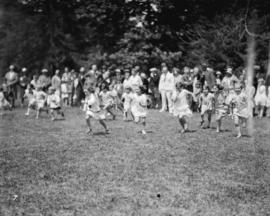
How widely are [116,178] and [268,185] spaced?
2705 mm

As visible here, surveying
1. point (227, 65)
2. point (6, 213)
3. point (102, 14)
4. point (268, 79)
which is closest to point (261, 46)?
point (227, 65)

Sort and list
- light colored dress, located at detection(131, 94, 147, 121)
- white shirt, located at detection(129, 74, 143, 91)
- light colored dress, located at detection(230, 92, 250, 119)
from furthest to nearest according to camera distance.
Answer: white shirt, located at detection(129, 74, 143, 91), light colored dress, located at detection(131, 94, 147, 121), light colored dress, located at detection(230, 92, 250, 119)

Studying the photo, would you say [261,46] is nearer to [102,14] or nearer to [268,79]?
[268,79]

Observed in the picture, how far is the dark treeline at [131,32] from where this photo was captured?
23.8 m

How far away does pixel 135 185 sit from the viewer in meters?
7.57

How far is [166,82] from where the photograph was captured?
64.8 ft

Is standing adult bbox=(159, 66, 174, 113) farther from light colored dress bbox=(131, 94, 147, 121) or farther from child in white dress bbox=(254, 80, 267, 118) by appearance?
light colored dress bbox=(131, 94, 147, 121)

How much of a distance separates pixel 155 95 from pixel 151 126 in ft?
22.4

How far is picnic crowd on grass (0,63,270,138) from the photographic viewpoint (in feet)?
45.3

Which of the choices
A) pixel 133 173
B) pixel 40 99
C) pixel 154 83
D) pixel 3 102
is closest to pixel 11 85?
pixel 3 102

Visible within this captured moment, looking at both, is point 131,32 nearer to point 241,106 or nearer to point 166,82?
point 166,82

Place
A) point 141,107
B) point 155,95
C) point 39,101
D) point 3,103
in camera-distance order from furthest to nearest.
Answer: point 155,95 → point 3,103 → point 39,101 → point 141,107

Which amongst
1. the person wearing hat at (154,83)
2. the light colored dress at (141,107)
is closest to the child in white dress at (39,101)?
the light colored dress at (141,107)

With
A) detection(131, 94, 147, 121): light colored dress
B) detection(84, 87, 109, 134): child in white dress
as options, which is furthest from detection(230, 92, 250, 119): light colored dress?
detection(84, 87, 109, 134): child in white dress
